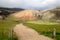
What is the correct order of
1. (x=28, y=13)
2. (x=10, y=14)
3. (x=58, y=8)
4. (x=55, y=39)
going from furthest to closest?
(x=10, y=14)
(x=28, y=13)
(x=58, y=8)
(x=55, y=39)

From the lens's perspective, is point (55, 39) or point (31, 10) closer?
point (55, 39)

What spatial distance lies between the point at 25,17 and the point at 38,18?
37.6ft

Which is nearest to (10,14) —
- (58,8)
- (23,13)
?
(23,13)

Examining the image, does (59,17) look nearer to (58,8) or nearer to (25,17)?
(58,8)

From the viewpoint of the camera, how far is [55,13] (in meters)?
113

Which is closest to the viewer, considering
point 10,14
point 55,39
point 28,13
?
point 55,39

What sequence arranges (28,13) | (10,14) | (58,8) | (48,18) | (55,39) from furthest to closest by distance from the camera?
(10,14) → (28,13) → (58,8) → (48,18) → (55,39)

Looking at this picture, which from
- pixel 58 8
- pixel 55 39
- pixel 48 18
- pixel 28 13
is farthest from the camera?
pixel 28 13

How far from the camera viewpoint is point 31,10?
13125cm

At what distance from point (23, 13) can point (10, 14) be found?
10280 mm

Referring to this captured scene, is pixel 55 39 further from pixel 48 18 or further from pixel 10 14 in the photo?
pixel 10 14

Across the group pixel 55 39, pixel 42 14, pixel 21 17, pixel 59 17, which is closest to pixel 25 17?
pixel 21 17

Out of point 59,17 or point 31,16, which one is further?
point 31,16

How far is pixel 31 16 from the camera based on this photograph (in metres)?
121
